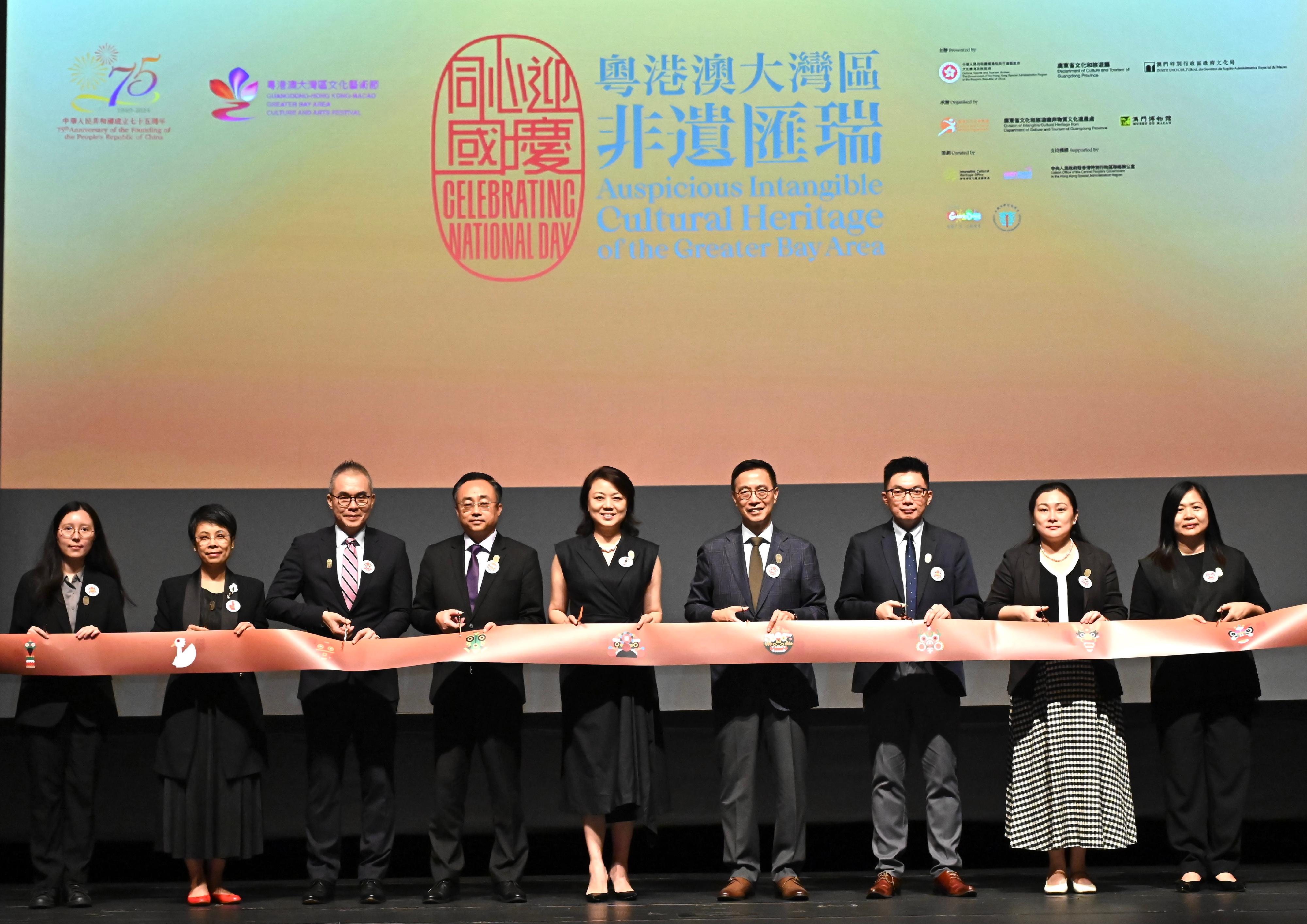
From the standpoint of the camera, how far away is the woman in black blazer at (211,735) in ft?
13.4

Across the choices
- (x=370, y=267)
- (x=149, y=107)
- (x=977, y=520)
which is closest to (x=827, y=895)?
(x=977, y=520)

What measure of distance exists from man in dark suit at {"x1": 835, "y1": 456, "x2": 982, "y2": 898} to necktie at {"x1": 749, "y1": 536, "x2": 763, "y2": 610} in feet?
0.95

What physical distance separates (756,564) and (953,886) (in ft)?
4.18

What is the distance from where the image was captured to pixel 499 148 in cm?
527

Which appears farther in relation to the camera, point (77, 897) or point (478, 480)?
point (478, 480)

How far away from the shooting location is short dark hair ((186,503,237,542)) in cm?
416

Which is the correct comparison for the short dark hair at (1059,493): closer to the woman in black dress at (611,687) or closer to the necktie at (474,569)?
the woman in black dress at (611,687)

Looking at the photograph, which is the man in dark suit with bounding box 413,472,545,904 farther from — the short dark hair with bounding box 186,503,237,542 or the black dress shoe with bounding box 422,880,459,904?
the short dark hair with bounding box 186,503,237,542

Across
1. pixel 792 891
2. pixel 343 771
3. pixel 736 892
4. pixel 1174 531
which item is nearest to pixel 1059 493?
pixel 1174 531

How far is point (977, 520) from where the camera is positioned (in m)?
5.35

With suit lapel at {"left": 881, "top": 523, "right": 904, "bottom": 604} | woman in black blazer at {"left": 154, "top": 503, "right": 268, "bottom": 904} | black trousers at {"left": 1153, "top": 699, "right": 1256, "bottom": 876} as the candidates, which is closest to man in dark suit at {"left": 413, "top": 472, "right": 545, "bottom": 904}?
woman in black blazer at {"left": 154, "top": 503, "right": 268, "bottom": 904}

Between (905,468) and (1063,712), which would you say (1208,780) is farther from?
(905,468)

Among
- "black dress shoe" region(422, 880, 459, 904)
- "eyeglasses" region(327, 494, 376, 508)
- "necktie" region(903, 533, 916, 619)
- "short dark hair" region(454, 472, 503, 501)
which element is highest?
"short dark hair" region(454, 472, 503, 501)

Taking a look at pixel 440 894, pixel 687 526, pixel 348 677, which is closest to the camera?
pixel 440 894
